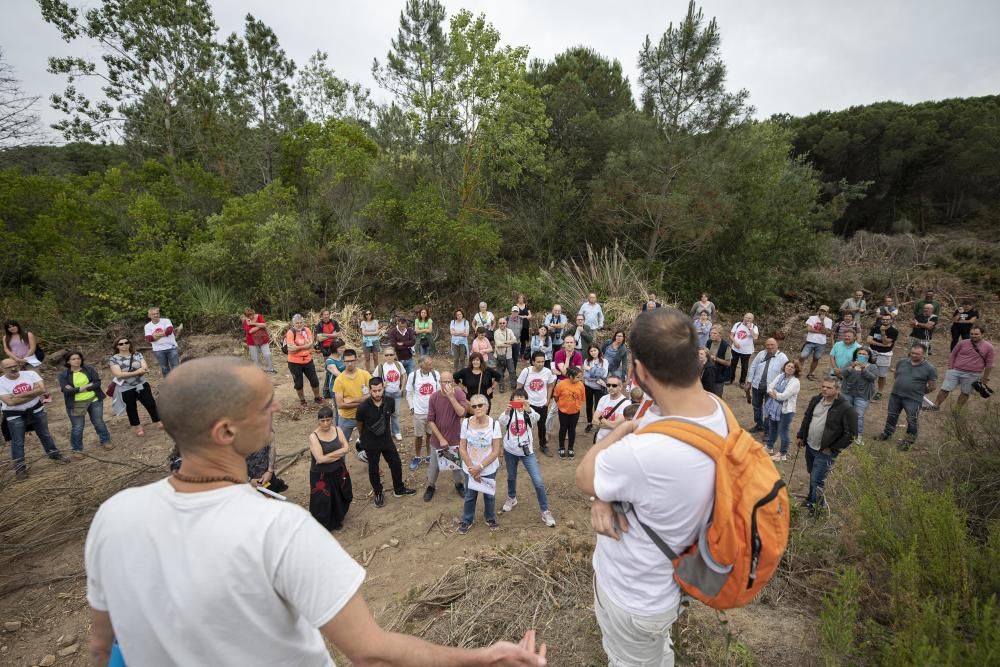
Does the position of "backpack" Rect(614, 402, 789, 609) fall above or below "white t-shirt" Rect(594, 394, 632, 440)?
above

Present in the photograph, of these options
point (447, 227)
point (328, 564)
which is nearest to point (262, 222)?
point (447, 227)

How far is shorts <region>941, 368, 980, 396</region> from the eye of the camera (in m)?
7.42

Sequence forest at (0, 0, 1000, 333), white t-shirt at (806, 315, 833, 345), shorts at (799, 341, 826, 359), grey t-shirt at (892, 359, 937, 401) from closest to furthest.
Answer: grey t-shirt at (892, 359, 937, 401), white t-shirt at (806, 315, 833, 345), shorts at (799, 341, 826, 359), forest at (0, 0, 1000, 333)

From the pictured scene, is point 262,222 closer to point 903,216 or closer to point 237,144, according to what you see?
point 237,144

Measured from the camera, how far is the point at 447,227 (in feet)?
43.3

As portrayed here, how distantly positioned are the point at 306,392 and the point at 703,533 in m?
9.62

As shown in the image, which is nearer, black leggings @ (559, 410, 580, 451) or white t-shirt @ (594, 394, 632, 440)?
white t-shirt @ (594, 394, 632, 440)

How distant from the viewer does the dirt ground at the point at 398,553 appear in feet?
9.77

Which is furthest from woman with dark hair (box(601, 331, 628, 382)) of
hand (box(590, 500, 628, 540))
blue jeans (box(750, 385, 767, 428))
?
hand (box(590, 500, 628, 540))

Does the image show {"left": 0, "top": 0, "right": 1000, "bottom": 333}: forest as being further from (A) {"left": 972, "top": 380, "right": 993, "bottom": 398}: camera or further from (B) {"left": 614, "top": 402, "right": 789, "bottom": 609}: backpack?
(B) {"left": 614, "top": 402, "right": 789, "bottom": 609}: backpack

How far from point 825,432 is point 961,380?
437 centimetres

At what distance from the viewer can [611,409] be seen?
6.26 m

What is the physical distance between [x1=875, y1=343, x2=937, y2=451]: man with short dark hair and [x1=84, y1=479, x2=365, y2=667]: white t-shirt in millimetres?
8513

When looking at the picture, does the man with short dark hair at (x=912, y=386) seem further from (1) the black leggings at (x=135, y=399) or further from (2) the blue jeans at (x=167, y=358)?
(2) the blue jeans at (x=167, y=358)
